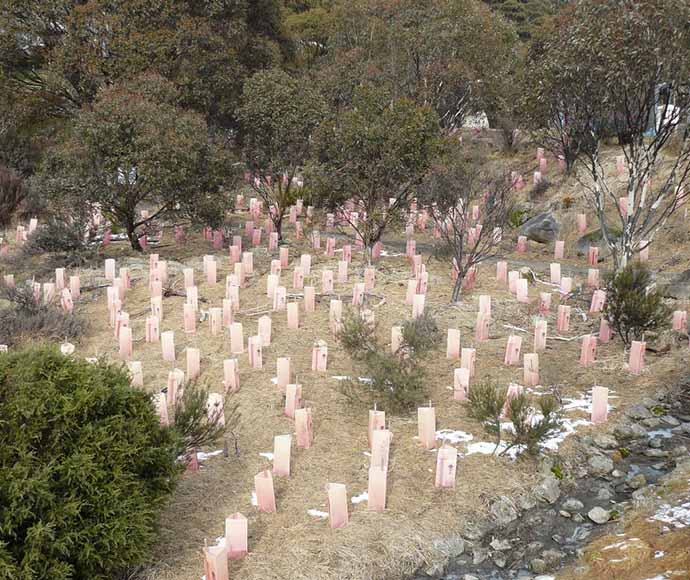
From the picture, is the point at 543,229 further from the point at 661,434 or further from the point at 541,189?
the point at 661,434

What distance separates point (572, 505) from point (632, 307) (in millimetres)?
3552

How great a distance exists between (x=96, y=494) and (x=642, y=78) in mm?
Answer: 8474

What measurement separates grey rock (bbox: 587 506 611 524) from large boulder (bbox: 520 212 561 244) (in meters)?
10.7

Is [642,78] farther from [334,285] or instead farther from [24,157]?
[24,157]

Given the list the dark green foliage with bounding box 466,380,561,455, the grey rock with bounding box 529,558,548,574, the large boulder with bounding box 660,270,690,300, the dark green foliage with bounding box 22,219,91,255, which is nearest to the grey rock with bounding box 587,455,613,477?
the dark green foliage with bounding box 466,380,561,455

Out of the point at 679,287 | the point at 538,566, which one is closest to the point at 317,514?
the point at 538,566

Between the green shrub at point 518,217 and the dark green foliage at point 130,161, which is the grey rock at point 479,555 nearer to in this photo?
the dark green foliage at point 130,161

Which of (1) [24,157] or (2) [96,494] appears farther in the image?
(1) [24,157]

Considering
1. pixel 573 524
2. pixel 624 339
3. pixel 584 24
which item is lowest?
pixel 573 524

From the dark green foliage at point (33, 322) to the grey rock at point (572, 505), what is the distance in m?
6.06

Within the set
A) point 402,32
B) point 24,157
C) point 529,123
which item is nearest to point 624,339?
point 529,123

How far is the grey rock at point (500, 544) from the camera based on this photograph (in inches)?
203

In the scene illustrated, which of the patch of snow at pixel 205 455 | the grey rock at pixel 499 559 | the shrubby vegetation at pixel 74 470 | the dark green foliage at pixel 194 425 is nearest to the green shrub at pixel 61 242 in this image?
the patch of snow at pixel 205 455

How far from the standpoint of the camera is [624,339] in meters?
8.77
